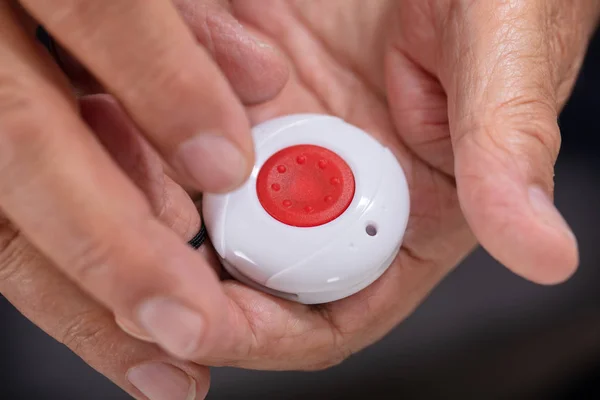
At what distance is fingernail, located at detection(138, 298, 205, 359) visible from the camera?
508 millimetres

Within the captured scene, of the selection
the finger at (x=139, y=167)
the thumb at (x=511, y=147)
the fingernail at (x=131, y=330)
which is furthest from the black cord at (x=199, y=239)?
the thumb at (x=511, y=147)

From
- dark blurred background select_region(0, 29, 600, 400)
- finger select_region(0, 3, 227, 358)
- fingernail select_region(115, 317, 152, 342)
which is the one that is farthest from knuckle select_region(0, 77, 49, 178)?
dark blurred background select_region(0, 29, 600, 400)

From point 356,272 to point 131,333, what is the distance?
0.28 metres

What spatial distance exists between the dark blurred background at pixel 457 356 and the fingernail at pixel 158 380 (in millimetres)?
284

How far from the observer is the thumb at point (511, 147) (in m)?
0.57

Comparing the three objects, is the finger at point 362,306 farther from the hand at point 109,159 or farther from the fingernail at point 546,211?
the fingernail at point 546,211

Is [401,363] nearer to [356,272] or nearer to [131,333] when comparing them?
[356,272]

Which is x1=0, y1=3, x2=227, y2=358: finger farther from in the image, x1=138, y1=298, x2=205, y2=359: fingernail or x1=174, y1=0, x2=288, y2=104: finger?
x1=174, y1=0, x2=288, y2=104: finger

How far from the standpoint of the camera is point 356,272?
73cm

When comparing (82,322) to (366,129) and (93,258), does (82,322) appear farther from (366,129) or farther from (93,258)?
(366,129)

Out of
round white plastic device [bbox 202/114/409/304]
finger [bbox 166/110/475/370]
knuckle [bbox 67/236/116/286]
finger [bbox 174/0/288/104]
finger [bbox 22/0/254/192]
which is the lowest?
finger [bbox 166/110/475/370]

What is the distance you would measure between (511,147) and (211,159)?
12.4 inches

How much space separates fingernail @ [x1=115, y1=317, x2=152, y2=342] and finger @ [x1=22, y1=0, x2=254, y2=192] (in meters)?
0.22

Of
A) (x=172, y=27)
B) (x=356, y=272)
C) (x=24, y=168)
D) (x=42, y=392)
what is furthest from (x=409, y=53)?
(x=42, y=392)
